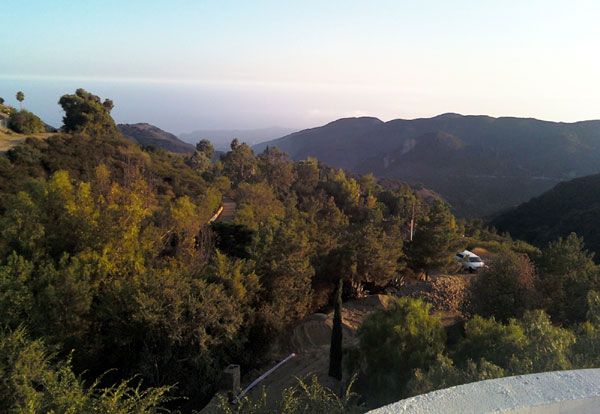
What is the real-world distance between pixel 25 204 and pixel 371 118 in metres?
168

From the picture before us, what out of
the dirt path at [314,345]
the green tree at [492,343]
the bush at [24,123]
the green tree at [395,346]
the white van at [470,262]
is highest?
the bush at [24,123]

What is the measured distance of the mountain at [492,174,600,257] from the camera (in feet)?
124

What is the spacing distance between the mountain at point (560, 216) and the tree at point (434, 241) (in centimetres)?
1918

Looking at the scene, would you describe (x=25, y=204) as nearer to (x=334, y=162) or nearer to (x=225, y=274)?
(x=225, y=274)

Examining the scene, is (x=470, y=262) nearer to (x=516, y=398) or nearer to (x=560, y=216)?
(x=516, y=398)

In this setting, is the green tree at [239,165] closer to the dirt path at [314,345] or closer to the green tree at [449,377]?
the dirt path at [314,345]

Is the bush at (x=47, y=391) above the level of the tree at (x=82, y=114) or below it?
below

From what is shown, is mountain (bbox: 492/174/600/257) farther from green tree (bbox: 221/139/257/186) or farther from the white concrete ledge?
the white concrete ledge

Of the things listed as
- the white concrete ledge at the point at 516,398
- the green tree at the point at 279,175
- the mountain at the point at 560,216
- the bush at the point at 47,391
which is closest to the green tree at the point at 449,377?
the white concrete ledge at the point at 516,398

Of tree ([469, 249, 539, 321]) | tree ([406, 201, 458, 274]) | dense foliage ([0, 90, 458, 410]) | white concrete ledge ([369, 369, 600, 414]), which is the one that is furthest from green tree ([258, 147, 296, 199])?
white concrete ledge ([369, 369, 600, 414])

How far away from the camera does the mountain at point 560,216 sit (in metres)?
37.8

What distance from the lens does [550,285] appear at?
1321cm

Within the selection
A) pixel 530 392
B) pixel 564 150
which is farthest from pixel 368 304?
pixel 564 150

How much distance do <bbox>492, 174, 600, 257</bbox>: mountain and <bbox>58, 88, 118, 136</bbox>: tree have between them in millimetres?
39396
